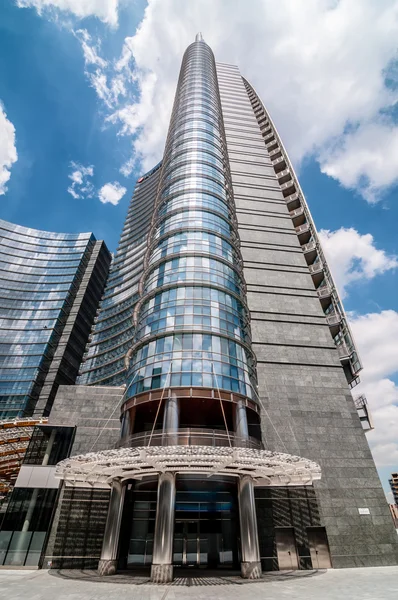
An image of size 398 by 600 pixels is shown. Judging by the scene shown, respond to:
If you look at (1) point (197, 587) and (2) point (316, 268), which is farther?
(2) point (316, 268)

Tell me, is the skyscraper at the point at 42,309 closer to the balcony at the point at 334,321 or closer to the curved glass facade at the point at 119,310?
the curved glass facade at the point at 119,310

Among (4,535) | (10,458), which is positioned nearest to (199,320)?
(4,535)

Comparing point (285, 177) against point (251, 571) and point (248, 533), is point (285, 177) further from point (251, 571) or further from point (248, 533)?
point (251, 571)

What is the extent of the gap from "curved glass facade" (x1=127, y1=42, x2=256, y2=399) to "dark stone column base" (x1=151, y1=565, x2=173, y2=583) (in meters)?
11.2

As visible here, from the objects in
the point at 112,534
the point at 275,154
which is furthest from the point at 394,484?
the point at 112,534

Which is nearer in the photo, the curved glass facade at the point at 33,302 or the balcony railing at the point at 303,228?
the balcony railing at the point at 303,228

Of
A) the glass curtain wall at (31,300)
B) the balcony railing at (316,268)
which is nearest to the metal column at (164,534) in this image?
the balcony railing at (316,268)

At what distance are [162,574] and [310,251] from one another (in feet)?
148

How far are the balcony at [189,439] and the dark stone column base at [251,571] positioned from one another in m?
6.74

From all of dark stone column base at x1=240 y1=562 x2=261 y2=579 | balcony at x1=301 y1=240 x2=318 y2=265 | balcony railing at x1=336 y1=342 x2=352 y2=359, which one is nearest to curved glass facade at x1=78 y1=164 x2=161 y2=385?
balcony at x1=301 y1=240 x2=318 y2=265

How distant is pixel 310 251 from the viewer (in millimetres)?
50656

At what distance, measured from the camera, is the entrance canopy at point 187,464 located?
61.7 ft

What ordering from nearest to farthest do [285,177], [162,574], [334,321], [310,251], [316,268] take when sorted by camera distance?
[162,574]
[334,321]
[316,268]
[310,251]
[285,177]

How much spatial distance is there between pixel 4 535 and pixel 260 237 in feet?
145
